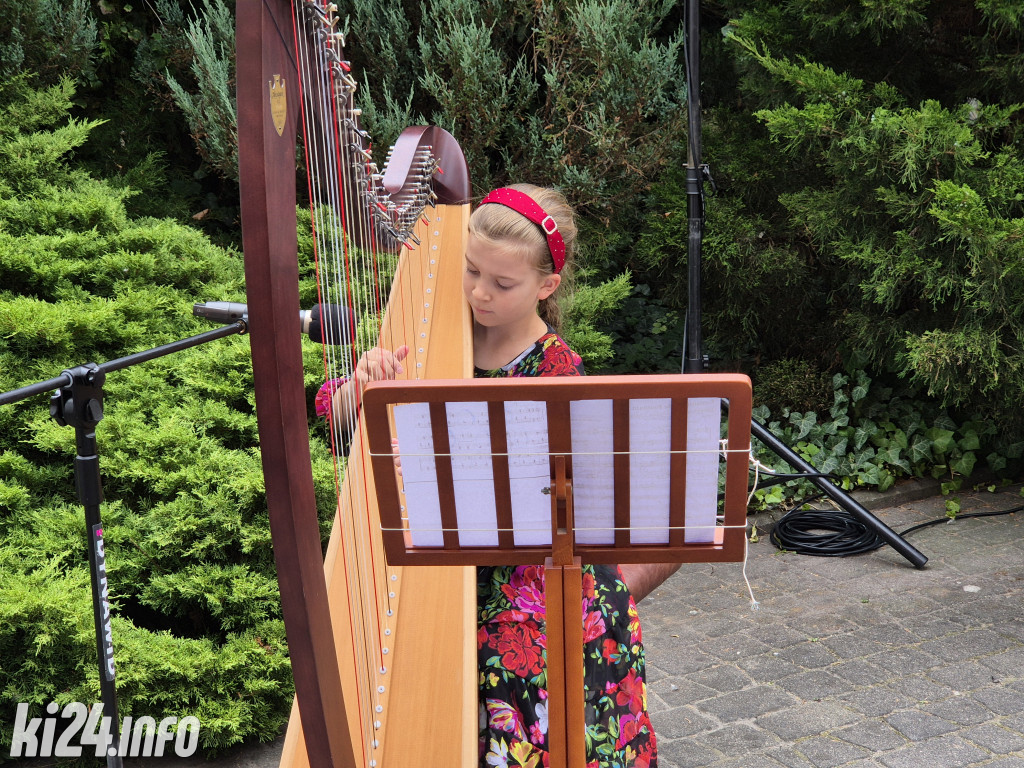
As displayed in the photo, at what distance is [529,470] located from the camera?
1.30 m

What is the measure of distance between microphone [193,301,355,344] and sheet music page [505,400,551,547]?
389 millimetres

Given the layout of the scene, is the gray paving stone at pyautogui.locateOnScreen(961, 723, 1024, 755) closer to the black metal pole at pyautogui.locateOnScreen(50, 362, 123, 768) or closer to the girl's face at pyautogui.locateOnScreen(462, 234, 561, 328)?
the girl's face at pyautogui.locateOnScreen(462, 234, 561, 328)

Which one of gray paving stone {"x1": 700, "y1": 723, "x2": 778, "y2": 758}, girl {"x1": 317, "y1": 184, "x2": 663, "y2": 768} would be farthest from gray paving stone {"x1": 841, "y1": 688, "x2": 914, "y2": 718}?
girl {"x1": 317, "y1": 184, "x2": 663, "y2": 768}

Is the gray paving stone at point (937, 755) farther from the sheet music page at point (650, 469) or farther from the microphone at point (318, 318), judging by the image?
the microphone at point (318, 318)

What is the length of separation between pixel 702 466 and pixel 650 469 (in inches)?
2.7

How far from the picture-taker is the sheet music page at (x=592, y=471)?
1253 mm

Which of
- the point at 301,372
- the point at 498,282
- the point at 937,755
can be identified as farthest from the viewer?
the point at 937,755

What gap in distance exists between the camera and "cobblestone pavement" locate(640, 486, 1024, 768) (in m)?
2.80

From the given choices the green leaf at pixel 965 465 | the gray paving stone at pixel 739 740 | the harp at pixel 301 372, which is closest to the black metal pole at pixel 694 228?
the harp at pixel 301 372

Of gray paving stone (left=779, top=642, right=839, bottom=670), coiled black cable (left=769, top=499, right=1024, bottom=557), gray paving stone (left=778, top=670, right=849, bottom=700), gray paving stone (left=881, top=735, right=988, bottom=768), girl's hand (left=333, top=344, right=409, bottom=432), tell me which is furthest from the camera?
coiled black cable (left=769, top=499, right=1024, bottom=557)

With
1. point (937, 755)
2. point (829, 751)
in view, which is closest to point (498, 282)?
point (829, 751)

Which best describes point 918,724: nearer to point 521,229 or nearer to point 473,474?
point 521,229

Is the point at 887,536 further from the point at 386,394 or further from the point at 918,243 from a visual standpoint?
the point at 386,394

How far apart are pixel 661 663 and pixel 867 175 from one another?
7.23 ft
